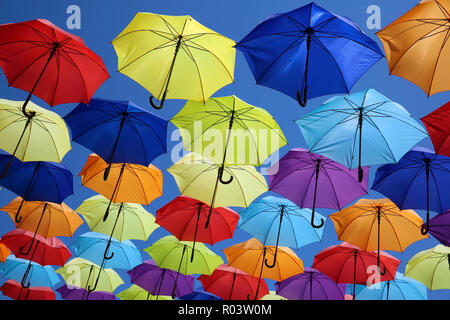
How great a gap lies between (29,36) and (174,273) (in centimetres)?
797

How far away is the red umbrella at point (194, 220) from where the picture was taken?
962 cm

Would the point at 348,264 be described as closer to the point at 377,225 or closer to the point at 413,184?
the point at 377,225

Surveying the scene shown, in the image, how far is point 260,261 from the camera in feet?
34.8

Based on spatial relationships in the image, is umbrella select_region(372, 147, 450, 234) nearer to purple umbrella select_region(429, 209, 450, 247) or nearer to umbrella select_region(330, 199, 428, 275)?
purple umbrella select_region(429, 209, 450, 247)

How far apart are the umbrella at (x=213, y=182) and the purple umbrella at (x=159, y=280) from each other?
13.5 ft

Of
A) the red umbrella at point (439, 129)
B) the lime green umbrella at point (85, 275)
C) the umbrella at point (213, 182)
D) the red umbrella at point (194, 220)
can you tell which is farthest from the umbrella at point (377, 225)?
the lime green umbrella at point (85, 275)

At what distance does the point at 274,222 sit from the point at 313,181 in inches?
69.8

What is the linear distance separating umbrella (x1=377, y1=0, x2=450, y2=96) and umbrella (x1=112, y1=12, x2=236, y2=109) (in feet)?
8.12

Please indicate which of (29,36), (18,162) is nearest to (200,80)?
(29,36)

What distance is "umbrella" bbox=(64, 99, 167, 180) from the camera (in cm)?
748

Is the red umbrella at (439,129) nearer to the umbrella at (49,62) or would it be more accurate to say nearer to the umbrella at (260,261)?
the umbrella at (260,261)

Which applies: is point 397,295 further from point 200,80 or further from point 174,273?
point 200,80

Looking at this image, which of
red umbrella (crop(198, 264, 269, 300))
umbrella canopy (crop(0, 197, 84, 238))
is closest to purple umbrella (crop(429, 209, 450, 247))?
red umbrella (crop(198, 264, 269, 300))

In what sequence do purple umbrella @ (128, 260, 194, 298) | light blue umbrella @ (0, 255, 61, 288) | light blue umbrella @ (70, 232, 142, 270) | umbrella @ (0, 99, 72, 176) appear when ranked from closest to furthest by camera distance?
1. umbrella @ (0, 99, 72, 176)
2. light blue umbrella @ (70, 232, 142, 270)
3. purple umbrella @ (128, 260, 194, 298)
4. light blue umbrella @ (0, 255, 61, 288)
